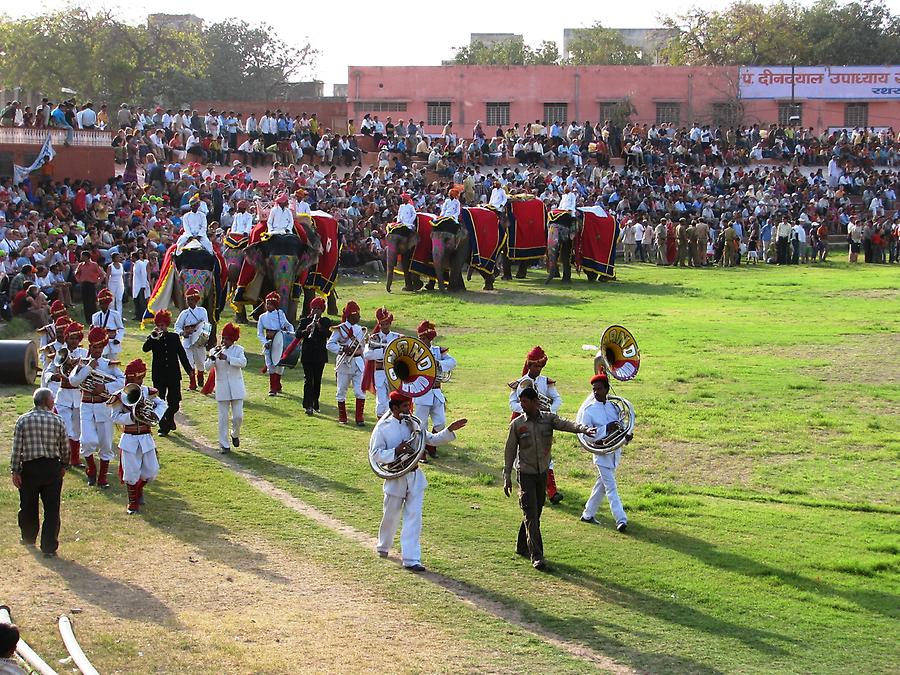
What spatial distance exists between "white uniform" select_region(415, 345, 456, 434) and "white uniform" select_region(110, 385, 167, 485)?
115 inches

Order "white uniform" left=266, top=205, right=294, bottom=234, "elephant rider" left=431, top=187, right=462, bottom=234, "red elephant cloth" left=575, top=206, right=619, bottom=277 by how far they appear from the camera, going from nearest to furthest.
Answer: "white uniform" left=266, top=205, right=294, bottom=234
"elephant rider" left=431, top=187, right=462, bottom=234
"red elephant cloth" left=575, top=206, right=619, bottom=277

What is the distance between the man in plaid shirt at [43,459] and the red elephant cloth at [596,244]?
2095cm

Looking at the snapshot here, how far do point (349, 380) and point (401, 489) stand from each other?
551cm

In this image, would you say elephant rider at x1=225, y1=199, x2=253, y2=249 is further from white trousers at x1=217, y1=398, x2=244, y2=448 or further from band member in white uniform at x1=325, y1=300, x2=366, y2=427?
white trousers at x1=217, y1=398, x2=244, y2=448

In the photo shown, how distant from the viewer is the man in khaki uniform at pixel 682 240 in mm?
36094

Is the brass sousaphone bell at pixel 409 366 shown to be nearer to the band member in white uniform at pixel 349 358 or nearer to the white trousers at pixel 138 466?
the white trousers at pixel 138 466

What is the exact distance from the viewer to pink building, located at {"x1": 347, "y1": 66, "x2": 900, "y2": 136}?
173ft

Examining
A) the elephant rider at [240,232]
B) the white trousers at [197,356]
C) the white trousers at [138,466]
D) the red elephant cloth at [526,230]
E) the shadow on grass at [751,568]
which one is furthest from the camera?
the red elephant cloth at [526,230]

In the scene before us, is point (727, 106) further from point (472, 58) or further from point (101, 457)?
point (101, 457)

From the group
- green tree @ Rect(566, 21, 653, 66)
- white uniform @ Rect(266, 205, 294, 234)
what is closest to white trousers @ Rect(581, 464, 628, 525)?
white uniform @ Rect(266, 205, 294, 234)

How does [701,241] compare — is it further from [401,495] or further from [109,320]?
[401,495]

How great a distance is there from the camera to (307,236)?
23000 millimetres

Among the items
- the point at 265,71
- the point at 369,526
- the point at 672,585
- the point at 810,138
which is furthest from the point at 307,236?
the point at 265,71

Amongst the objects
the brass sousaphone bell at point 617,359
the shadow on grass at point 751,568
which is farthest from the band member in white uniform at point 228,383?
the shadow on grass at point 751,568
